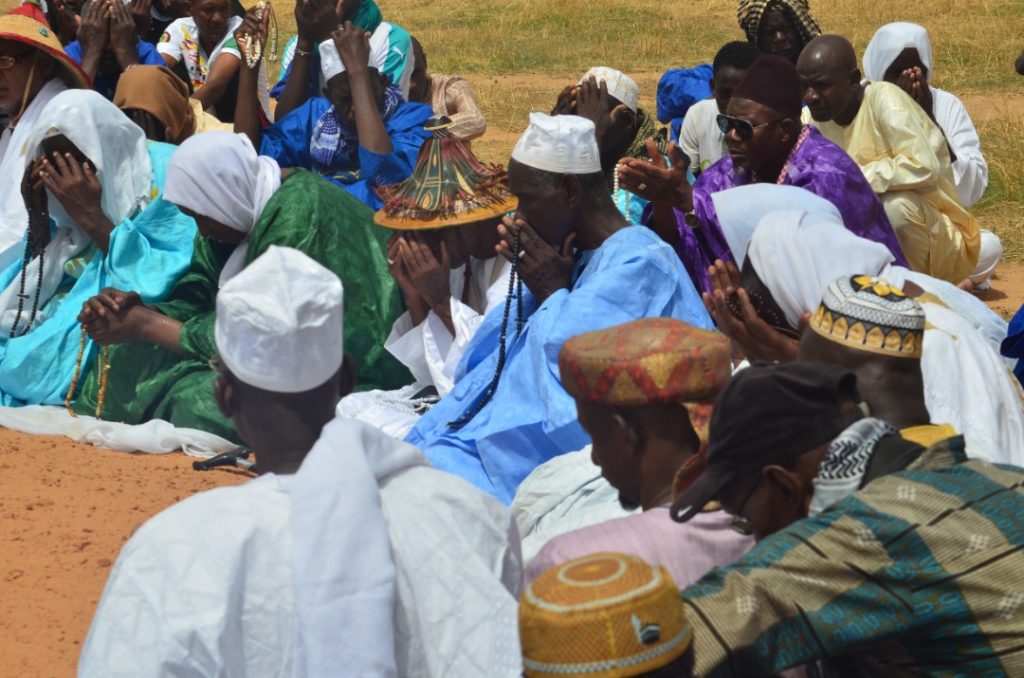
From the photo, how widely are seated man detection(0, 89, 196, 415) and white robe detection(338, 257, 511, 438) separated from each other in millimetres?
1243

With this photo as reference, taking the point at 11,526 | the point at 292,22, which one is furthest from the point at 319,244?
the point at 292,22

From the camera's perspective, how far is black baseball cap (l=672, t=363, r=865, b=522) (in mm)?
2547

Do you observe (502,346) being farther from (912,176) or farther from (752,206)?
(912,176)

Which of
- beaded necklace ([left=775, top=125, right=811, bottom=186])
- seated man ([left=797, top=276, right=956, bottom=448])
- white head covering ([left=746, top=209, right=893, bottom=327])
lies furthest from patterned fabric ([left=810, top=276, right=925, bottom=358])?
beaded necklace ([left=775, top=125, right=811, bottom=186])

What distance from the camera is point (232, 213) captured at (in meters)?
6.18

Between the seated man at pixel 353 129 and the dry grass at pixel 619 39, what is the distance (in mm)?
5624

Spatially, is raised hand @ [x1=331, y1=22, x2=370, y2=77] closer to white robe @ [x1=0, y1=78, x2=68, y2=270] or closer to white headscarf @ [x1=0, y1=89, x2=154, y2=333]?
white headscarf @ [x1=0, y1=89, x2=154, y2=333]

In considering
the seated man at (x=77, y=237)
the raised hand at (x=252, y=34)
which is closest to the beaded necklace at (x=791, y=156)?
the seated man at (x=77, y=237)

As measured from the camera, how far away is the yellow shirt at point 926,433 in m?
2.94

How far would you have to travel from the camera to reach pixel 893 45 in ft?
28.5

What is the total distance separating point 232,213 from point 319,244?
409 mm

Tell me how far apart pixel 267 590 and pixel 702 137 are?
6591mm

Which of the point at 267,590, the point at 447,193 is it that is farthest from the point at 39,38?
the point at 267,590

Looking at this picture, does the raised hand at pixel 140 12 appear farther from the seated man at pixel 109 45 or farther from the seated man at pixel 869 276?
the seated man at pixel 869 276
